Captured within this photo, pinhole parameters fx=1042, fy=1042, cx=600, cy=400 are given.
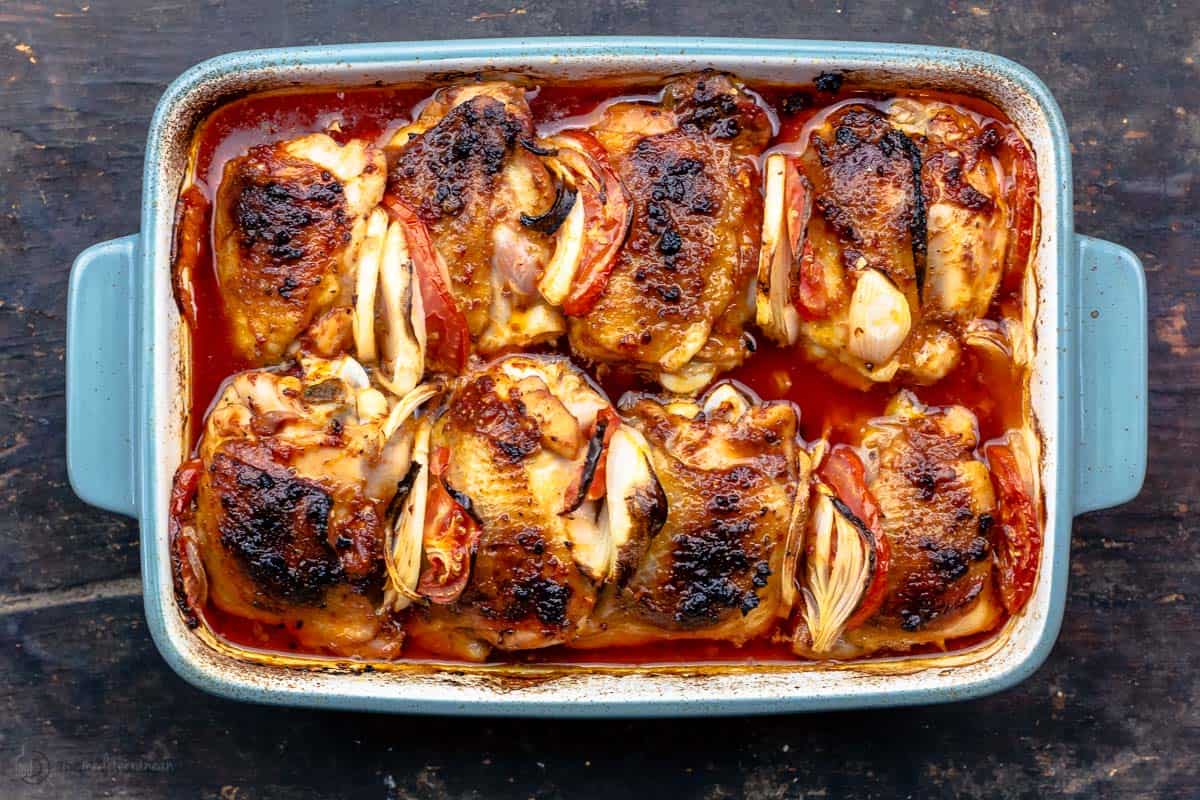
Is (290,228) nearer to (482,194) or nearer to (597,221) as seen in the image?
(482,194)

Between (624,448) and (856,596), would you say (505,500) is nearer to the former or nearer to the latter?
(624,448)

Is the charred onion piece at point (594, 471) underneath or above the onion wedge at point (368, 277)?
underneath

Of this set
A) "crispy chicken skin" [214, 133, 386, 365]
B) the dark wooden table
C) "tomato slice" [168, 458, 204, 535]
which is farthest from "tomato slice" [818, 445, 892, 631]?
"tomato slice" [168, 458, 204, 535]

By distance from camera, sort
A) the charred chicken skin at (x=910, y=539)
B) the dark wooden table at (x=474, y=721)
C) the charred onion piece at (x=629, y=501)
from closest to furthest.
Answer: the charred onion piece at (x=629, y=501), the charred chicken skin at (x=910, y=539), the dark wooden table at (x=474, y=721)

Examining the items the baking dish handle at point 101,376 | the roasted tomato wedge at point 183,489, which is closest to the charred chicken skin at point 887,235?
the roasted tomato wedge at point 183,489

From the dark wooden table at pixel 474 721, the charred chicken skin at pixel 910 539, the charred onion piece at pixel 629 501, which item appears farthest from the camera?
the dark wooden table at pixel 474 721

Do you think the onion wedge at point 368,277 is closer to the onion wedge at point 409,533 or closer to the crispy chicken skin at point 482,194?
the crispy chicken skin at point 482,194

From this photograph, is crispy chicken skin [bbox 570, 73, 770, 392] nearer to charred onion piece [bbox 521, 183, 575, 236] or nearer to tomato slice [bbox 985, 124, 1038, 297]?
charred onion piece [bbox 521, 183, 575, 236]

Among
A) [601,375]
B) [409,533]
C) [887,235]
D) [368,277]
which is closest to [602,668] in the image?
[409,533]
